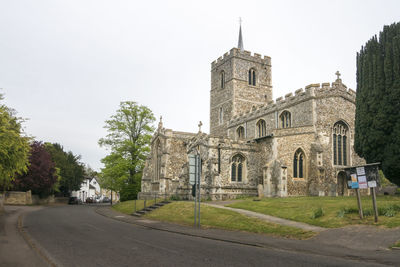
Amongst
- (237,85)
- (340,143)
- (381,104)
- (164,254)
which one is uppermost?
(237,85)

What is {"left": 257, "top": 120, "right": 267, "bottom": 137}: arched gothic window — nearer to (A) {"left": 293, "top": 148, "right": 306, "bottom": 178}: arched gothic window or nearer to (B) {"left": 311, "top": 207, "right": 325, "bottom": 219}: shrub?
(A) {"left": 293, "top": 148, "right": 306, "bottom": 178}: arched gothic window

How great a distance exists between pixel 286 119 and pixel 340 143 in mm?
5521

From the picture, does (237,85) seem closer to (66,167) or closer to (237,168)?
(237,168)

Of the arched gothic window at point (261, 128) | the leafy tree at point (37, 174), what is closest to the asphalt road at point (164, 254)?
the arched gothic window at point (261, 128)

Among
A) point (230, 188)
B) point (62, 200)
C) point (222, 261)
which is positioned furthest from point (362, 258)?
point (62, 200)

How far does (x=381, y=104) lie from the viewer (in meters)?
19.4

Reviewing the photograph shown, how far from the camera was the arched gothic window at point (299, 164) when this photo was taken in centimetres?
2735

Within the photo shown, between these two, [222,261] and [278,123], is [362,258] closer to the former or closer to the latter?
[222,261]

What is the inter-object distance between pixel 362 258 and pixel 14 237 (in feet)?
40.9

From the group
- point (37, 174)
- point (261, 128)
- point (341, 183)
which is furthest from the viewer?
point (37, 174)

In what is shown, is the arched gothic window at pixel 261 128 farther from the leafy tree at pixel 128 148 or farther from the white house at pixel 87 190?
the white house at pixel 87 190

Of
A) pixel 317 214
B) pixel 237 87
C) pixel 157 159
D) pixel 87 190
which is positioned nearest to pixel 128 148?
pixel 157 159

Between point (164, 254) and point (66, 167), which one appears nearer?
point (164, 254)

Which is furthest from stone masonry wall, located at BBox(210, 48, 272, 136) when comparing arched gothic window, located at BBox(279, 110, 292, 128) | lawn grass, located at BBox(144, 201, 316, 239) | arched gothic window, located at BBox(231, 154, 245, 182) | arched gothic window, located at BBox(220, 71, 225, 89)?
lawn grass, located at BBox(144, 201, 316, 239)
